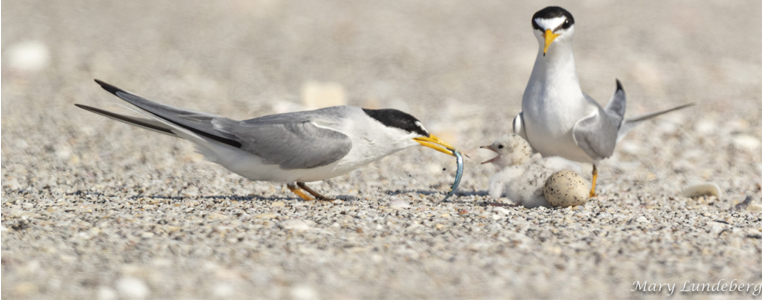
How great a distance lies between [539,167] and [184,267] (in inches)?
98.8

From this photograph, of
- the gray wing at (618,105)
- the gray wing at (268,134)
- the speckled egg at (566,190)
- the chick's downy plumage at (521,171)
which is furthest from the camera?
the gray wing at (618,105)

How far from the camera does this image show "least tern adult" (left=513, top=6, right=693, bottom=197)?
4.84 metres

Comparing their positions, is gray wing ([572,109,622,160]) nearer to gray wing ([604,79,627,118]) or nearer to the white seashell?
gray wing ([604,79,627,118])

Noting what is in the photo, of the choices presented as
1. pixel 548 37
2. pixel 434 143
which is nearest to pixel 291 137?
pixel 434 143

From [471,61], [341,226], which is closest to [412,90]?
[471,61]

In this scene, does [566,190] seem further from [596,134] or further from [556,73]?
[556,73]

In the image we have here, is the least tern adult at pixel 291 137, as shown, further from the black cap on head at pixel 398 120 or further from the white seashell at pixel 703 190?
the white seashell at pixel 703 190

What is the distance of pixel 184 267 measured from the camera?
3.11 m

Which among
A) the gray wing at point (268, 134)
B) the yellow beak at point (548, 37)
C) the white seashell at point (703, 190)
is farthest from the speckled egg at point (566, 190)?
the gray wing at point (268, 134)

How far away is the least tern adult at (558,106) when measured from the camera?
4.84 meters

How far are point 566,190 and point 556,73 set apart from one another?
93 cm

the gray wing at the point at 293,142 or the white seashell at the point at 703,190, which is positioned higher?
the gray wing at the point at 293,142

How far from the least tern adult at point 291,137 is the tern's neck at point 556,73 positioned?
0.91 m

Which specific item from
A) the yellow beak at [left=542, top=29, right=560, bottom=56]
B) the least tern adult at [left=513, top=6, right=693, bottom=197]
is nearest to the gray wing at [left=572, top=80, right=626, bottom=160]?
the least tern adult at [left=513, top=6, right=693, bottom=197]
